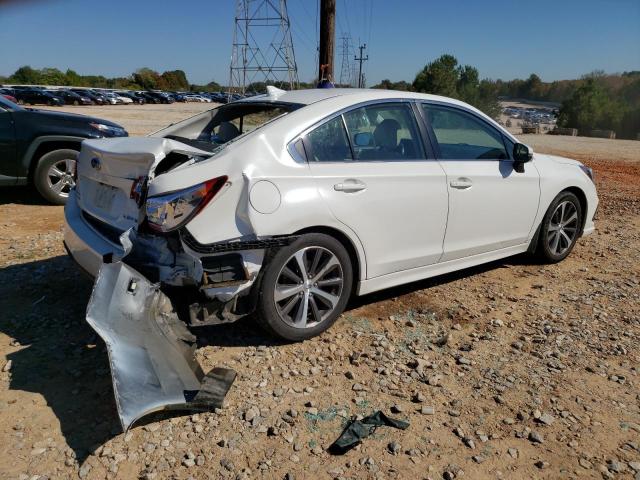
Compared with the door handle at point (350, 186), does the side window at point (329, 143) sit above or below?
above

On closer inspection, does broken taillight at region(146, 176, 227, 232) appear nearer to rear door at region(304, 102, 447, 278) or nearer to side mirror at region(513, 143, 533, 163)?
rear door at region(304, 102, 447, 278)

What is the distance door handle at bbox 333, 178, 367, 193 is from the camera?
356 cm

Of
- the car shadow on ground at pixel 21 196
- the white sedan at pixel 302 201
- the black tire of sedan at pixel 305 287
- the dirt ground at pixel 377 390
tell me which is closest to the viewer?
the dirt ground at pixel 377 390

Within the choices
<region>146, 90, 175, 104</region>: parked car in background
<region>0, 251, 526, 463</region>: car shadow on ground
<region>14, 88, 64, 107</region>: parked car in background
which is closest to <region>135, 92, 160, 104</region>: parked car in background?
<region>146, 90, 175, 104</region>: parked car in background

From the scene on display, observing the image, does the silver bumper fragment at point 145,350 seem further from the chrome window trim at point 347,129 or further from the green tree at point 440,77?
the green tree at point 440,77

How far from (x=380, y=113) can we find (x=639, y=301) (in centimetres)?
280

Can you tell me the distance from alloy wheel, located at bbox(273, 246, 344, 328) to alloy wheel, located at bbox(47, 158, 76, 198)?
5.01m

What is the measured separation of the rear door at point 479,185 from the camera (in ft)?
14.0

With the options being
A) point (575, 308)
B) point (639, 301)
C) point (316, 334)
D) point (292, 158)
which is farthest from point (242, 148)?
point (639, 301)

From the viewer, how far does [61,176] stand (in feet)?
23.9

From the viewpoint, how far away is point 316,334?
3689 millimetres

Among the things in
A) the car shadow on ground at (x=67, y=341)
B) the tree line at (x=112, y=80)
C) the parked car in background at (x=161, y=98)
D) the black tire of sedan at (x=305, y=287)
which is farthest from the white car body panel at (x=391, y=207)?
the tree line at (x=112, y=80)

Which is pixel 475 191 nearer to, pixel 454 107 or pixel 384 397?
pixel 454 107

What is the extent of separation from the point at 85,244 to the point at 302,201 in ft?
4.80
